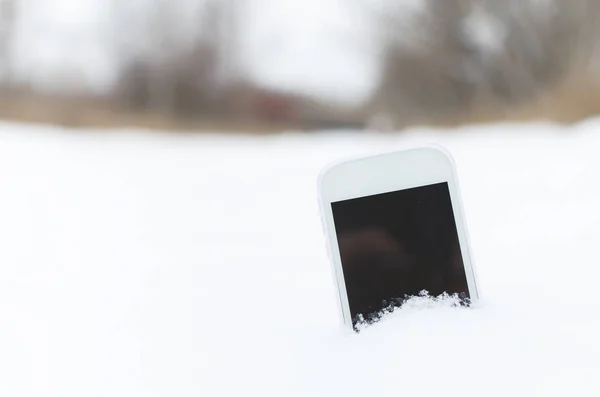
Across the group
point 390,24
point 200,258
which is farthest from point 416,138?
point 200,258

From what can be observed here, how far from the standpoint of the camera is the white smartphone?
240 millimetres

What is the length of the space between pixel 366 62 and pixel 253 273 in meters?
0.22

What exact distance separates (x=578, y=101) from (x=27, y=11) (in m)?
0.44

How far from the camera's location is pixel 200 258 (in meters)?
0.32

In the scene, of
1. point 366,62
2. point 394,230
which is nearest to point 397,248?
point 394,230

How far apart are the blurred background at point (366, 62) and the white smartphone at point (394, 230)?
18 centimetres

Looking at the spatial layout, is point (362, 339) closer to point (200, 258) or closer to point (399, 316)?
point (399, 316)

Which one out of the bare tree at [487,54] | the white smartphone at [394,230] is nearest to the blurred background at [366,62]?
the bare tree at [487,54]

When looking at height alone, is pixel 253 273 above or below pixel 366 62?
below

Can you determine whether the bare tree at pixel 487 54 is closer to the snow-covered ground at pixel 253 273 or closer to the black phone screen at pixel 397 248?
the snow-covered ground at pixel 253 273

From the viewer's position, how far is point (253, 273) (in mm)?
305

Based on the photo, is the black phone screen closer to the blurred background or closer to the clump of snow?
the clump of snow

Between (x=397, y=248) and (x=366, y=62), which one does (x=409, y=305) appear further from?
(x=366, y=62)

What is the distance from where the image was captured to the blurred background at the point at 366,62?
1.37 ft
